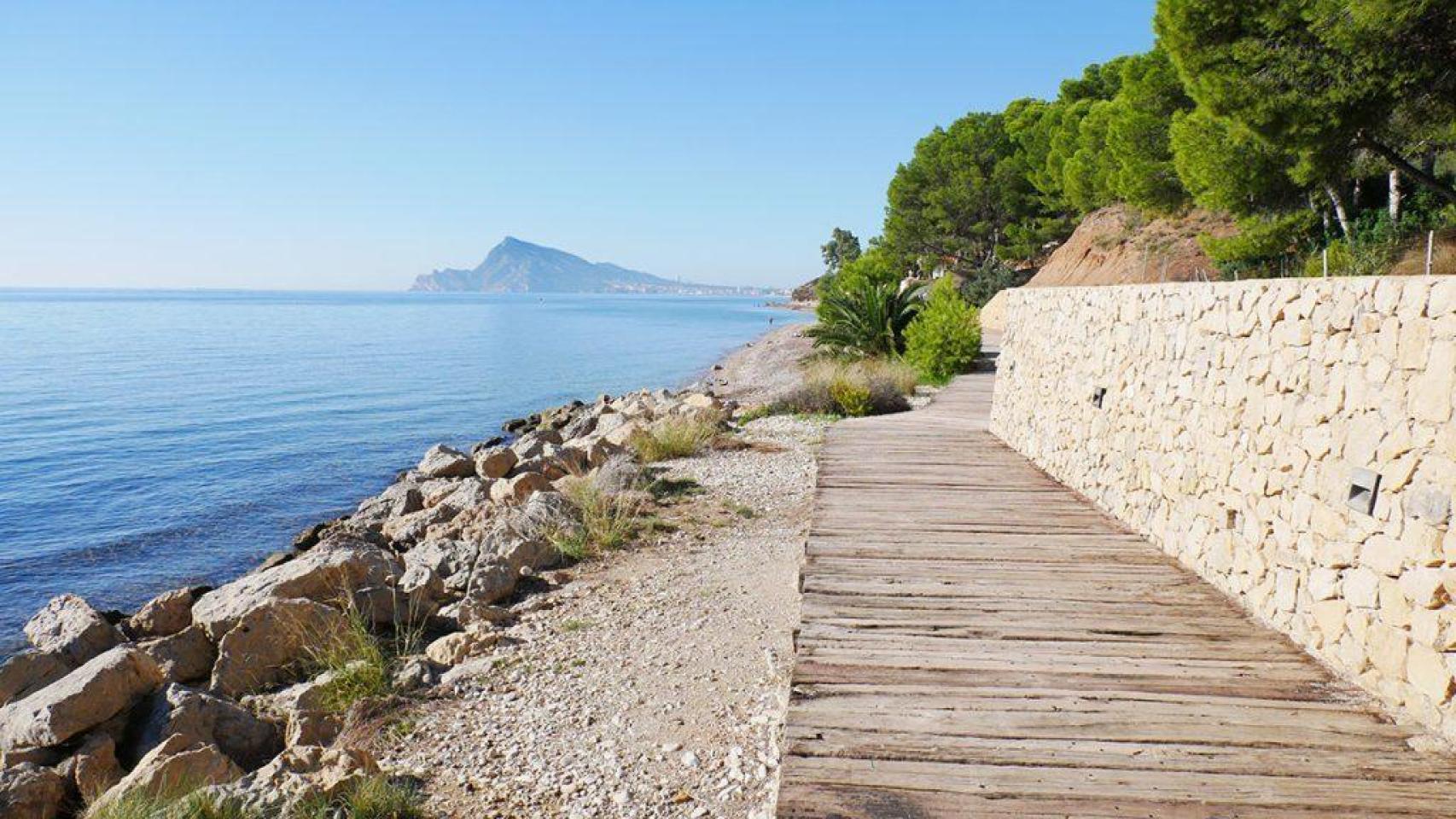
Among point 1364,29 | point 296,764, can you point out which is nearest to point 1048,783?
point 296,764

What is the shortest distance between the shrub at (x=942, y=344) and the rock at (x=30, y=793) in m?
17.2

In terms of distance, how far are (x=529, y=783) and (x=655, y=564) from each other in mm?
3908

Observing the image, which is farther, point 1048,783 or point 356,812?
point 356,812

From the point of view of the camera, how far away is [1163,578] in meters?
5.67

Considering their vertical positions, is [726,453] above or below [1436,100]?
below

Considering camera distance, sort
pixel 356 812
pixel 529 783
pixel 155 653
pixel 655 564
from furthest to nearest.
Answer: pixel 655 564
pixel 155 653
pixel 529 783
pixel 356 812

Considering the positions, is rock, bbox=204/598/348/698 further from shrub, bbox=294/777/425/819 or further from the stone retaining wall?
the stone retaining wall

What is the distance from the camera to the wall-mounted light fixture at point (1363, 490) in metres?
4.03

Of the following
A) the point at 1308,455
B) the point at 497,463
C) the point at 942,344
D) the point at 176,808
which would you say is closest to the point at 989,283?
the point at 942,344

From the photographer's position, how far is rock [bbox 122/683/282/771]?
Result: 5688mm

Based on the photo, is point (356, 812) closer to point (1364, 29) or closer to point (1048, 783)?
point (1048, 783)

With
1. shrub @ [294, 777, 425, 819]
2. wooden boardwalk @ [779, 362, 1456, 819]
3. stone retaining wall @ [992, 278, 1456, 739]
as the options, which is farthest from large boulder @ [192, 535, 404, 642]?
stone retaining wall @ [992, 278, 1456, 739]

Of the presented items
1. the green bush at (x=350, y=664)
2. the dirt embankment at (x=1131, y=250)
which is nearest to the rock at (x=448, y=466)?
the green bush at (x=350, y=664)

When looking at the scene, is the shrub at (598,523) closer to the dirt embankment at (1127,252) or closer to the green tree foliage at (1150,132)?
the dirt embankment at (1127,252)
